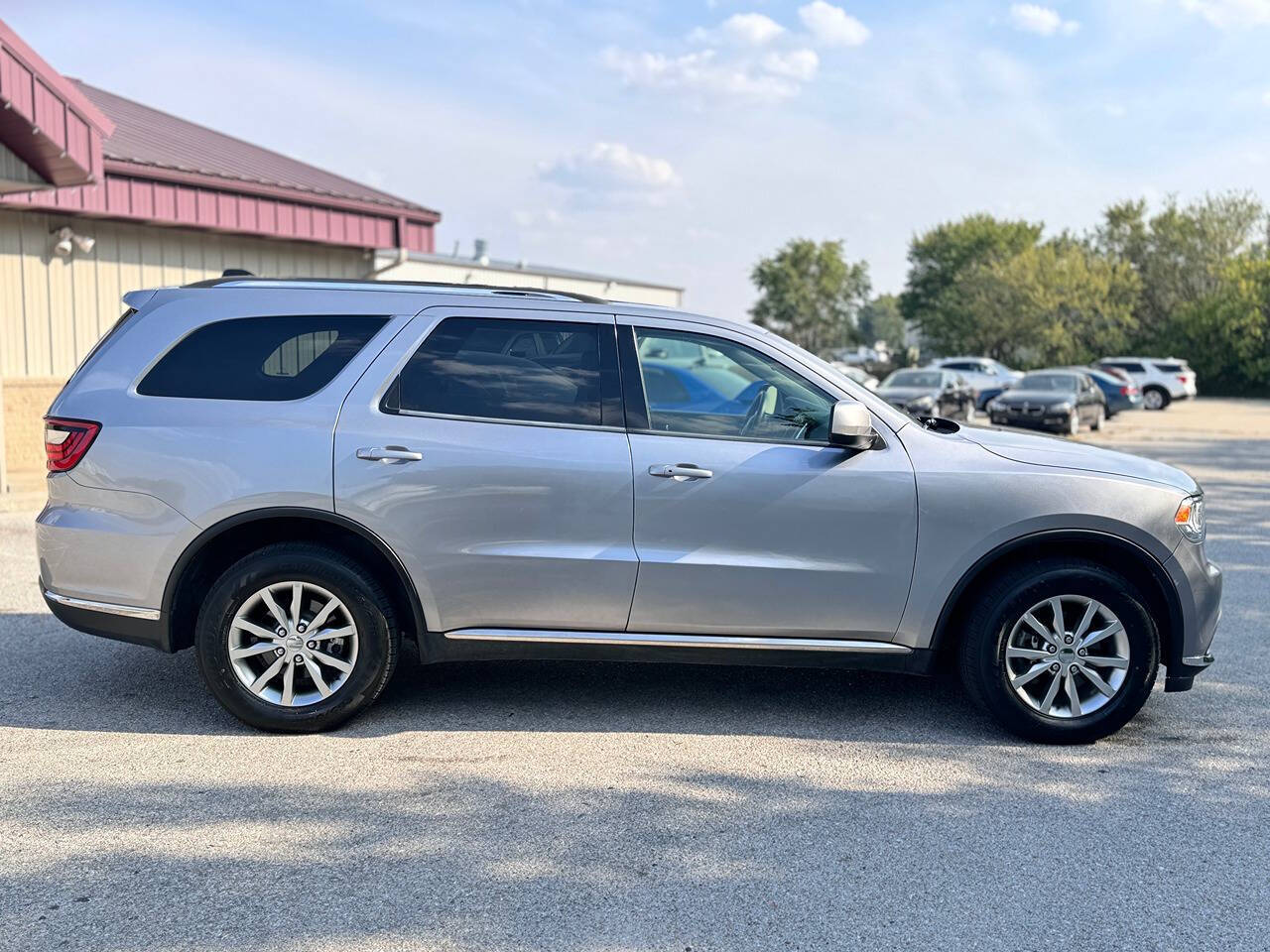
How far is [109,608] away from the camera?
191 inches

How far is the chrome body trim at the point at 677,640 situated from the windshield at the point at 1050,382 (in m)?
22.5

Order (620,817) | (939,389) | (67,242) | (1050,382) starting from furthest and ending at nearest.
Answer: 1. (939,389)
2. (1050,382)
3. (67,242)
4. (620,817)

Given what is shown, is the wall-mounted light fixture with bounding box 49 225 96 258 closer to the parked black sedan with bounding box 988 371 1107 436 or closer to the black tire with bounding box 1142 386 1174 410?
the parked black sedan with bounding box 988 371 1107 436

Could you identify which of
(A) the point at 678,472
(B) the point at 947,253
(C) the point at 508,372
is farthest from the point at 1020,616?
(B) the point at 947,253

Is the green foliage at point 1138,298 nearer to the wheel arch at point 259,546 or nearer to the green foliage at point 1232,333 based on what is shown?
the green foliage at point 1232,333

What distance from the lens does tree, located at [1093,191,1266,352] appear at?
193ft

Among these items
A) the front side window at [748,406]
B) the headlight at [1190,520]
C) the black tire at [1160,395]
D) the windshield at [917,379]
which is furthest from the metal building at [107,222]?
the black tire at [1160,395]

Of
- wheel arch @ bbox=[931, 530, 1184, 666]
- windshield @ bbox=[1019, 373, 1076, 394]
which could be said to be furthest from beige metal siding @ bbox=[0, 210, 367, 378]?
windshield @ bbox=[1019, 373, 1076, 394]

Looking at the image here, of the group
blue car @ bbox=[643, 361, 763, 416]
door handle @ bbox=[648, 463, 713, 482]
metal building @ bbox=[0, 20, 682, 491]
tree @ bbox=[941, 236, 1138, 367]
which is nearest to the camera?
door handle @ bbox=[648, 463, 713, 482]

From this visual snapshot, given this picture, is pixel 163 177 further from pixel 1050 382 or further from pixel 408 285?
pixel 1050 382

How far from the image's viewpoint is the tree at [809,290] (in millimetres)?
86500

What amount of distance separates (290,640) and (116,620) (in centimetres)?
77

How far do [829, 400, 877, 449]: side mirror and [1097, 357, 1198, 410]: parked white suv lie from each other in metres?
38.2

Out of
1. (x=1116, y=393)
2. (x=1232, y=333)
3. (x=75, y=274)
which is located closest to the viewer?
(x=75, y=274)
